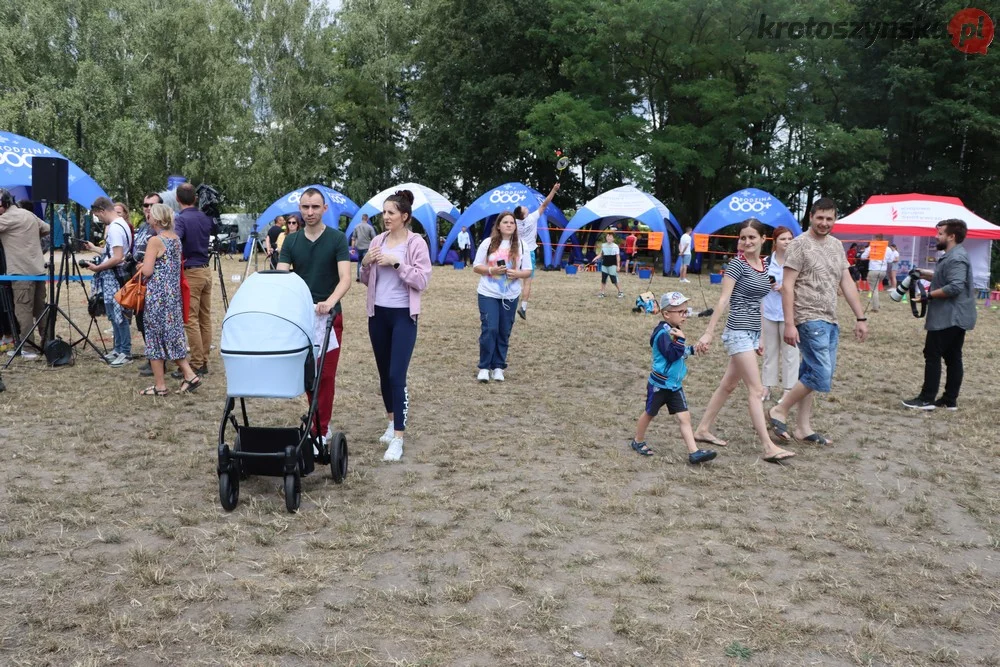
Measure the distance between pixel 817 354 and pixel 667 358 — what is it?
1.26 metres

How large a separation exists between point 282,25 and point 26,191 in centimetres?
2580

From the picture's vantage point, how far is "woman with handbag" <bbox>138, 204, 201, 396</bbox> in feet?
24.7

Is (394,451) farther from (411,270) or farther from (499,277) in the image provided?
(499,277)

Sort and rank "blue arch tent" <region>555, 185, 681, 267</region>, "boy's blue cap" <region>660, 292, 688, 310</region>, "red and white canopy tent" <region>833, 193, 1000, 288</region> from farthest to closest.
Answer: "blue arch tent" <region>555, 185, 681, 267</region> < "red and white canopy tent" <region>833, 193, 1000, 288</region> < "boy's blue cap" <region>660, 292, 688, 310</region>

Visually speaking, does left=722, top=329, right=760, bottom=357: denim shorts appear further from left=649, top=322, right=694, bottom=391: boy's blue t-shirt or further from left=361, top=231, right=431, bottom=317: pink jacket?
left=361, top=231, right=431, bottom=317: pink jacket

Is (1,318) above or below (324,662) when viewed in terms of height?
above

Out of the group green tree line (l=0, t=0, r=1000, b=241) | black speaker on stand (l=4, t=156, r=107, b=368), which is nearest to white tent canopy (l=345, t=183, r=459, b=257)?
green tree line (l=0, t=0, r=1000, b=241)

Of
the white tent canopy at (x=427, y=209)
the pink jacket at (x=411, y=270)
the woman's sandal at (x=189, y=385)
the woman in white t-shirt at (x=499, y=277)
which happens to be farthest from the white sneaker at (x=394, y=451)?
the white tent canopy at (x=427, y=209)

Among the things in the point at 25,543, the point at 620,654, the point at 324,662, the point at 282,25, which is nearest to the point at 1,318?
the point at 25,543

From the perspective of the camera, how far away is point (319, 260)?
5.40 meters

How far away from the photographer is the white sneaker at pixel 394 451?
5855mm

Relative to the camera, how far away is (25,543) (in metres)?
4.27

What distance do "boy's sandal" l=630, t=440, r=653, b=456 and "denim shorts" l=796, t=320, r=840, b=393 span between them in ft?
4.21

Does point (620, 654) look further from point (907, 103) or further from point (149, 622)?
point (907, 103)
